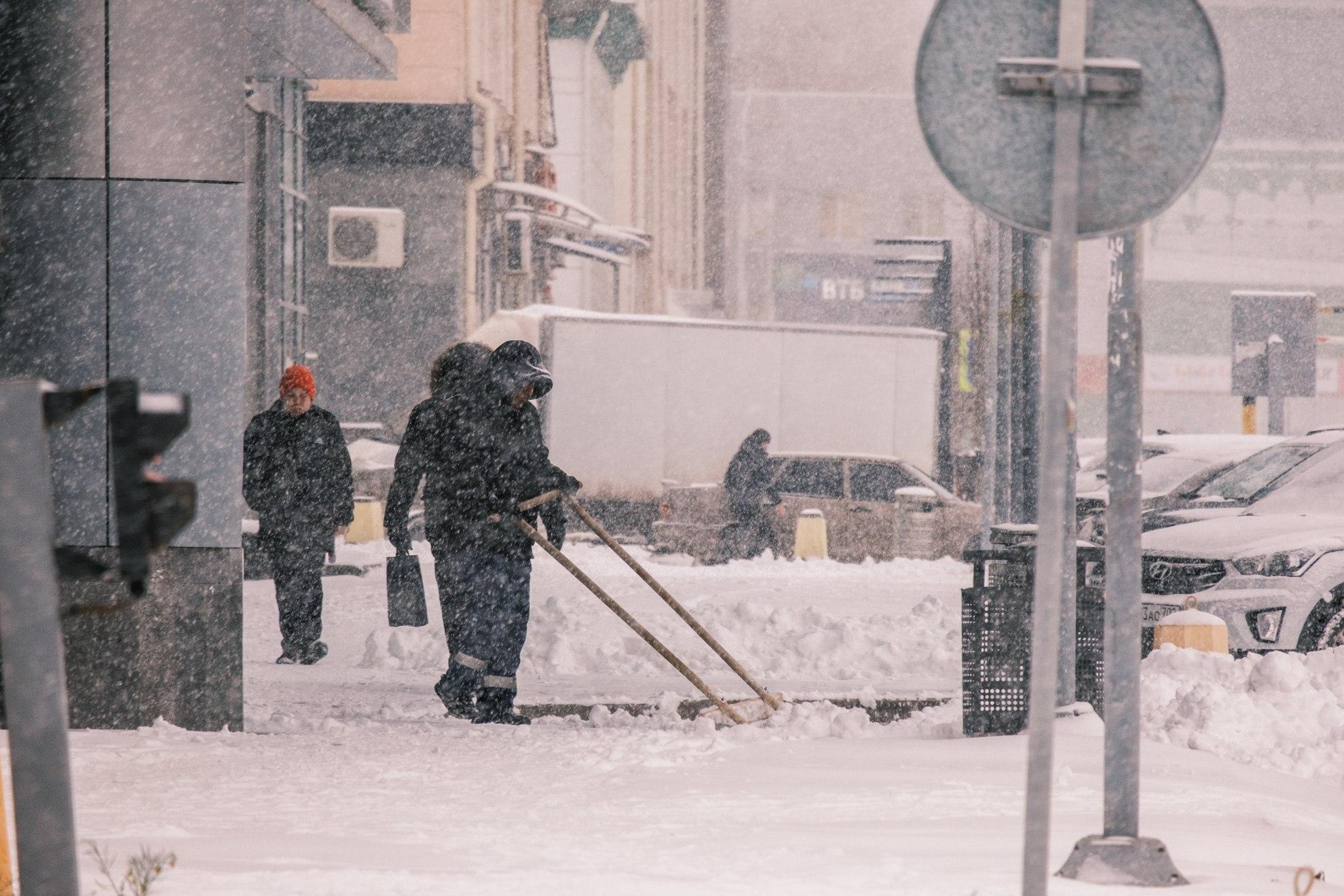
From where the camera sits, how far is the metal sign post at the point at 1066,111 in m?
4.06

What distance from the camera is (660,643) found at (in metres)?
7.96

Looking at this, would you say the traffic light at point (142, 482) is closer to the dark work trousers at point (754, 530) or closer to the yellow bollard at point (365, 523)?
the dark work trousers at point (754, 530)

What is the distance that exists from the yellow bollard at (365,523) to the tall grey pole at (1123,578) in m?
15.3

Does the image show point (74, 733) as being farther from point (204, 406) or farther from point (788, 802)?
point (788, 802)

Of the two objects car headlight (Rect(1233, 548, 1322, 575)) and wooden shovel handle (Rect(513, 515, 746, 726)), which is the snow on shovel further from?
car headlight (Rect(1233, 548, 1322, 575))

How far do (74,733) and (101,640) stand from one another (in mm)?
395

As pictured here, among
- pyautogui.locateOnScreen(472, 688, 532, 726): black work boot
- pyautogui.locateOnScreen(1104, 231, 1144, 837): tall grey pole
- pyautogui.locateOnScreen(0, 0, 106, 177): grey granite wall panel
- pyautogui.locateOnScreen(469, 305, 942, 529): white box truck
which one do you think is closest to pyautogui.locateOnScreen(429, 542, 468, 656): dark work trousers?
pyautogui.locateOnScreen(472, 688, 532, 726): black work boot

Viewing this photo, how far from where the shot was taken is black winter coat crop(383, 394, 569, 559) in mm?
8023

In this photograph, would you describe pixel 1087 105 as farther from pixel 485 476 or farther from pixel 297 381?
pixel 297 381

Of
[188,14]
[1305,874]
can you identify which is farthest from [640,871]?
[188,14]

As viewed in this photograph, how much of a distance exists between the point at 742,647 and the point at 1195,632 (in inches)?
115

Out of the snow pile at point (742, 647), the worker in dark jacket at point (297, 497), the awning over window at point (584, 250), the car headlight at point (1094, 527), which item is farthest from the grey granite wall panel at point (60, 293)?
the awning over window at point (584, 250)

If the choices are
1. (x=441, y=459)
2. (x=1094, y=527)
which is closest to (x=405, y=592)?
(x=441, y=459)

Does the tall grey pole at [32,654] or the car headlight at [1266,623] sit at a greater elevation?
the tall grey pole at [32,654]
